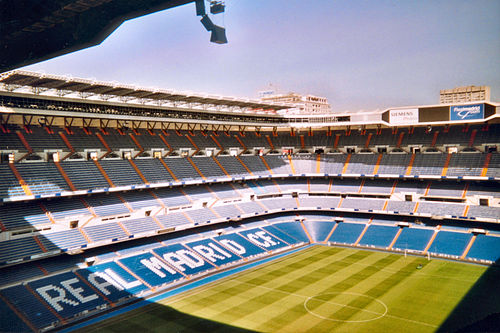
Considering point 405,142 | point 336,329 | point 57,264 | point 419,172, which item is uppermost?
point 405,142

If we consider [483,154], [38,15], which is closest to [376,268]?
[483,154]

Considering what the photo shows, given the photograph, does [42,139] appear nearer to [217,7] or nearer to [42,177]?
[42,177]

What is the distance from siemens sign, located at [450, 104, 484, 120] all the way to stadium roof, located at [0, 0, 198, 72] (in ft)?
135

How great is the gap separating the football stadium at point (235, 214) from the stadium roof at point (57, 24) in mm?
19770

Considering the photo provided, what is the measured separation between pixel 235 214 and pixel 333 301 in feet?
55.3

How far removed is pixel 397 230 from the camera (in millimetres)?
42219

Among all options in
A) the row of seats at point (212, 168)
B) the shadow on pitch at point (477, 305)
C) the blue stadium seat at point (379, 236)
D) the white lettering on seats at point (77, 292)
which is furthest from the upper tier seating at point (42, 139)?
the shadow on pitch at point (477, 305)

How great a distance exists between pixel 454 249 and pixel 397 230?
20.0 feet

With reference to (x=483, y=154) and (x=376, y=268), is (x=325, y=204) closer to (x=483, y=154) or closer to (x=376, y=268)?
(x=376, y=268)

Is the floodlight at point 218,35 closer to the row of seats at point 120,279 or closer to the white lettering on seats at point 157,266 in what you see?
the row of seats at point 120,279

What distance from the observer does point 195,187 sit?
4312 centimetres

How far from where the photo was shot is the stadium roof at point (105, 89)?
27031 millimetres

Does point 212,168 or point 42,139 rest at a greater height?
point 42,139

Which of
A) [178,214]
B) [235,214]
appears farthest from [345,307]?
[178,214]
